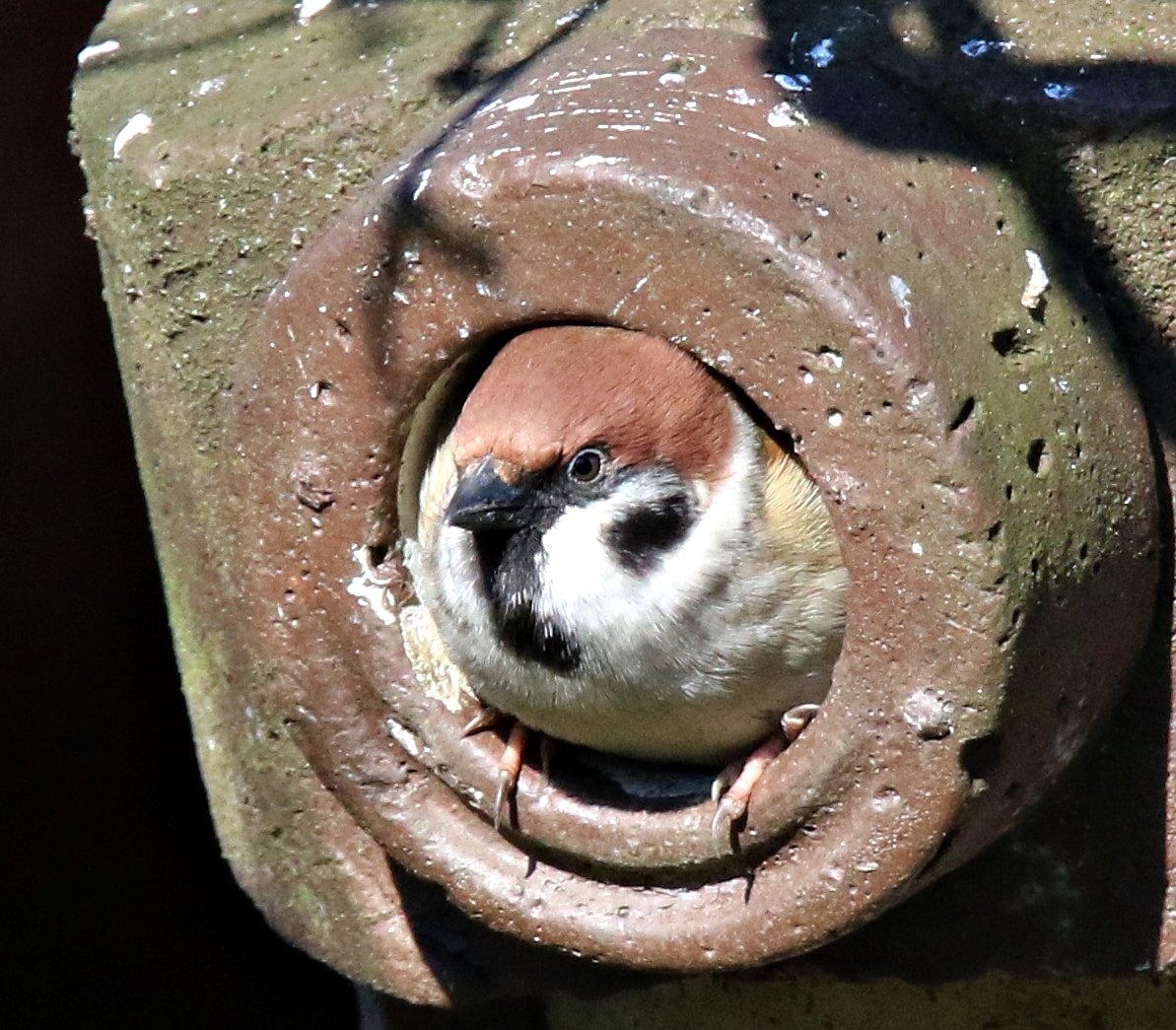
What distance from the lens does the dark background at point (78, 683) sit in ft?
10.6

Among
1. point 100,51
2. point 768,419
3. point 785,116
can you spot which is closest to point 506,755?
point 768,419

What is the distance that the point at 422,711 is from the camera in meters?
2.18

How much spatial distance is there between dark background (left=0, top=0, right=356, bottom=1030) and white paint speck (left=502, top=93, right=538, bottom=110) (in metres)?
1.45

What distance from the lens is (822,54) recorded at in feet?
6.90

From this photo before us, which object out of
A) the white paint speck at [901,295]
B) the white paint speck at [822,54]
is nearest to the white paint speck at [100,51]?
the white paint speck at [822,54]

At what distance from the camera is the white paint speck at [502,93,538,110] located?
2045 mm

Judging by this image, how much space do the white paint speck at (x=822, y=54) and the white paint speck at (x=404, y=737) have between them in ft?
3.21

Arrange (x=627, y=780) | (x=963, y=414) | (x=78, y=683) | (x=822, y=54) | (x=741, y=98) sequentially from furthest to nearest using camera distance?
(x=78, y=683) → (x=627, y=780) → (x=822, y=54) → (x=741, y=98) → (x=963, y=414)

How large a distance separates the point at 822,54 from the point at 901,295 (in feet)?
1.50

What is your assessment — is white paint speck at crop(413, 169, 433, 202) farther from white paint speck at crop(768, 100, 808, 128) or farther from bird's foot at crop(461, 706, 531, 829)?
bird's foot at crop(461, 706, 531, 829)

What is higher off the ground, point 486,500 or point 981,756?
point 486,500

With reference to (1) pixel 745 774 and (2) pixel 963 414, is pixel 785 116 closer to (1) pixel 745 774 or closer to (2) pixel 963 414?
(2) pixel 963 414

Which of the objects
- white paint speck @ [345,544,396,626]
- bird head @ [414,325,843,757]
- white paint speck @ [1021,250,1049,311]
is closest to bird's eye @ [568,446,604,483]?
bird head @ [414,325,843,757]

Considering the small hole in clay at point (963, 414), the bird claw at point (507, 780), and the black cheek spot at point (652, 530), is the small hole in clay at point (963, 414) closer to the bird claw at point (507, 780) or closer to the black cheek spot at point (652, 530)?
the black cheek spot at point (652, 530)
